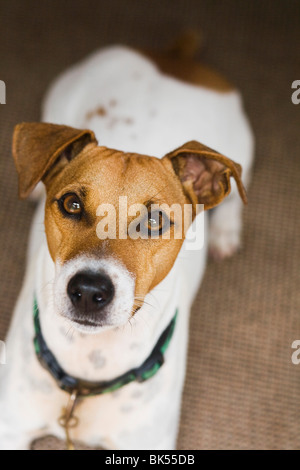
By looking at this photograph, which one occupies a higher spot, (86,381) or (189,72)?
(189,72)

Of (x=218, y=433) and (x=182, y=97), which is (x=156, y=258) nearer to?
(x=182, y=97)

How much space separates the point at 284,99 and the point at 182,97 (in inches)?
53.1

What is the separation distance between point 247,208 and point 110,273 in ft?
6.73

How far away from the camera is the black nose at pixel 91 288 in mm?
1773

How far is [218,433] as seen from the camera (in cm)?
312

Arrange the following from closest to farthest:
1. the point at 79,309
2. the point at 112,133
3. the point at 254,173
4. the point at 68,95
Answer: the point at 79,309
the point at 112,133
the point at 68,95
the point at 254,173

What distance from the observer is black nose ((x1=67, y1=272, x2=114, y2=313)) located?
177 centimetres

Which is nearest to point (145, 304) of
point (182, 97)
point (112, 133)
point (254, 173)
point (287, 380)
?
point (112, 133)

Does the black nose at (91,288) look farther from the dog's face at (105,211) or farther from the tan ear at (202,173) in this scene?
the tan ear at (202,173)

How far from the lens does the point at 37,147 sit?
2045 millimetres

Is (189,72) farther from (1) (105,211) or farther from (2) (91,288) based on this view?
(2) (91,288)

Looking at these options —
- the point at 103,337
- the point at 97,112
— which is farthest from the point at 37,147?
the point at 97,112

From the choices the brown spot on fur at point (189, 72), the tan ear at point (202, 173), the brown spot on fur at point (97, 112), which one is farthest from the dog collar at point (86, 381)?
the brown spot on fur at point (189, 72)

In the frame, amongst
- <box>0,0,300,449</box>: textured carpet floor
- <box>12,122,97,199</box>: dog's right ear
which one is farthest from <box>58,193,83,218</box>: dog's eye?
<box>0,0,300,449</box>: textured carpet floor
